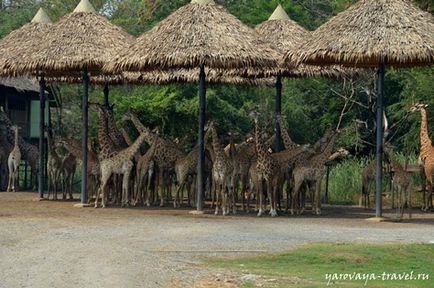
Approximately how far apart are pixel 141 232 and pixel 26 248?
2628mm

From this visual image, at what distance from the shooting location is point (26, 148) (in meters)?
25.9

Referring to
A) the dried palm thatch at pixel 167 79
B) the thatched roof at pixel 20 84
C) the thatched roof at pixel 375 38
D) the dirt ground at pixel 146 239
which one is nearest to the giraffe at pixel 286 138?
the dirt ground at pixel 146 239

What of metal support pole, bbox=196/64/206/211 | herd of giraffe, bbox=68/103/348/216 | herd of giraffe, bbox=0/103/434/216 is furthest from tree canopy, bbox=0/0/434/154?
metal support pole, bbox=196/64/206/211

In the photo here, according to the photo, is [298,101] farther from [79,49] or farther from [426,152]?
[79,49]

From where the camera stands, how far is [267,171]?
756 inches

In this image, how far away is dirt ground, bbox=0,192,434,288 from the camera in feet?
37.6

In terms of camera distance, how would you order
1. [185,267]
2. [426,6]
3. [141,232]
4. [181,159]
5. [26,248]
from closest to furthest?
[185,267], [26,248], [141,232], [181,159], [426,6]

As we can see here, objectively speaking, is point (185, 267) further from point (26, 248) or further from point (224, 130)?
point (224, 130)

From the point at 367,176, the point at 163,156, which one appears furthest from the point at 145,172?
the point at 367,176

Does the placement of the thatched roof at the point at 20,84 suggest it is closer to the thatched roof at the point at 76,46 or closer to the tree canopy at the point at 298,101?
the tree canopy at the point at 298,101

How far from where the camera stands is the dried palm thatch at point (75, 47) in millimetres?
20141

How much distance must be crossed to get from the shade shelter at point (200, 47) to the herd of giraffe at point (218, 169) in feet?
3.28

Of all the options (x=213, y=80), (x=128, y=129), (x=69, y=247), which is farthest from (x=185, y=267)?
(x=128, y=129)

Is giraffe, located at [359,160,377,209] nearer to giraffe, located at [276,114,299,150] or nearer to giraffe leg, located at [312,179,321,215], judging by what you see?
giraffe, located at [276,114,299,150]
